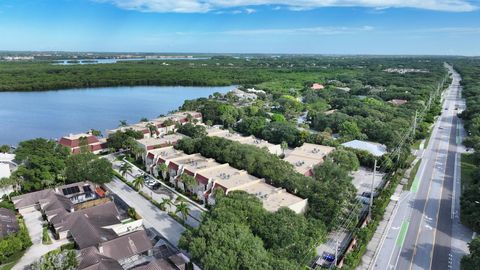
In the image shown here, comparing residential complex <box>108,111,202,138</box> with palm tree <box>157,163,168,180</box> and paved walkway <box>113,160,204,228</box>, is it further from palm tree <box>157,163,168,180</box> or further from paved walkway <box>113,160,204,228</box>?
Result: palm tree <box>157,163,168,180</box>

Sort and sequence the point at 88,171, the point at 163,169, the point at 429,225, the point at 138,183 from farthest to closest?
the point at 163,169 → the point at 88,171 → the point at 138,183 → the point at 429,225

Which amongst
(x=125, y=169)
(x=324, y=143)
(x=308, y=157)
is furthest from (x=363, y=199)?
(x=125, y=169)

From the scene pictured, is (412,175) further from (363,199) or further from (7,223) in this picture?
(7,223)

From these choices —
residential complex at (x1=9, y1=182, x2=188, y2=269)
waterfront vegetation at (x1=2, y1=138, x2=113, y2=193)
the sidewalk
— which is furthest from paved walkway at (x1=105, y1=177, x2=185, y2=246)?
the sidewalk

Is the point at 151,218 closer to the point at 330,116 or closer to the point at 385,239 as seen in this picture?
the point at 385,239

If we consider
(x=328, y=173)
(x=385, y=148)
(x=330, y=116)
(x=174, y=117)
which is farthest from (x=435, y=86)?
(x=328, y=173)

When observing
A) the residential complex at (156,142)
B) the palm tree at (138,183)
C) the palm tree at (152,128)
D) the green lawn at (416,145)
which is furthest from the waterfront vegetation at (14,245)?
the green lawn at (416,145)

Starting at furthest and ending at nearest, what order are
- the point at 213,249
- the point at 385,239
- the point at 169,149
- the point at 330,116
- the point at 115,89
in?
the point at 115,89 → the point at 330,116 → the point at 169,149 → the point at 385,239 → the point at 213,249
